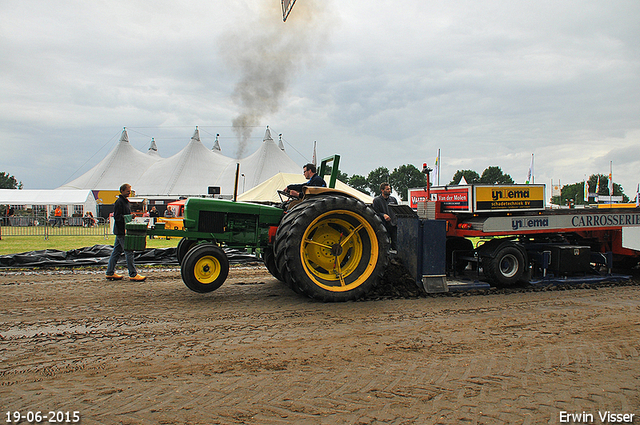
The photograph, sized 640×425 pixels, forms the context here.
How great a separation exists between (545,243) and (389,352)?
4707mm

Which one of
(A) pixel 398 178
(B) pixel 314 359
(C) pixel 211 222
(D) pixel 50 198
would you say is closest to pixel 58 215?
(D) pixel 50 198

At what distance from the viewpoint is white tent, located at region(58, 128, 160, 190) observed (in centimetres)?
3269

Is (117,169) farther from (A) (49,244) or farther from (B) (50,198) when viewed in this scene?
(A) (49,244)

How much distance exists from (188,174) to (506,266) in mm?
28437

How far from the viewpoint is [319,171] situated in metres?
6.47

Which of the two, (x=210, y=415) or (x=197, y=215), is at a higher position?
(x=197, y=215)

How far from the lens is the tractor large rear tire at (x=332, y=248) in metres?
5.00

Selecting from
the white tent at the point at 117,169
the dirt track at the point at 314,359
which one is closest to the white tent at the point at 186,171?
the white tent at the point at 117,169

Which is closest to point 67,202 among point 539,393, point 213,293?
point 213,293

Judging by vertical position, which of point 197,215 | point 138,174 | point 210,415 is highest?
point 138,174

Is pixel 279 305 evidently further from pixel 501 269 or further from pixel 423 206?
pixel 501 269

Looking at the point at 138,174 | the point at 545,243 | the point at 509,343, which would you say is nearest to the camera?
the point at 509,343

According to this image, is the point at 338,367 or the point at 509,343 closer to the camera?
the point at 338,367

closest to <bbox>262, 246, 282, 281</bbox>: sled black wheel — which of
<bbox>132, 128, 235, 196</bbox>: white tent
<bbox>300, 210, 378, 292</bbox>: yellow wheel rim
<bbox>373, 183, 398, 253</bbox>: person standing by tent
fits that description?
<bbox>300, 210, 378, 292</bbox>: yellow wheel rim
